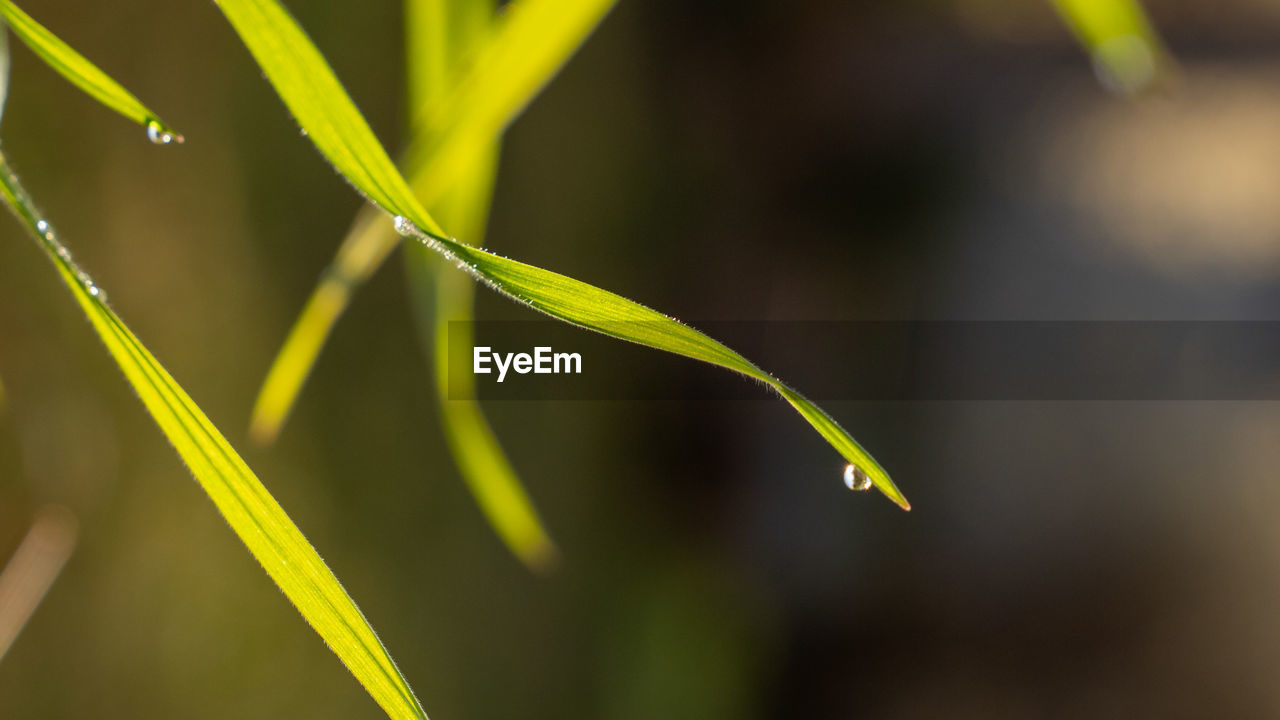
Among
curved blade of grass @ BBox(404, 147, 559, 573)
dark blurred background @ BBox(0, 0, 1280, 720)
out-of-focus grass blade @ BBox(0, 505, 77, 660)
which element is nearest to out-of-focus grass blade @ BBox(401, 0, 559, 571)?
curved blade of grass @ BBox(404, 147, 559, 573)

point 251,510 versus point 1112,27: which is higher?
point 1112,27

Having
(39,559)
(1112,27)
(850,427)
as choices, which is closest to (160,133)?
(1112,27)

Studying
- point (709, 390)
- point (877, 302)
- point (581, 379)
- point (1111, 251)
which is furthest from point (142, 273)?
point (1111, 251)

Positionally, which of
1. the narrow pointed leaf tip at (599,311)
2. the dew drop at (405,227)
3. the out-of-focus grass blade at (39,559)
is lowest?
the out-of-focus grass blade at (39,559)

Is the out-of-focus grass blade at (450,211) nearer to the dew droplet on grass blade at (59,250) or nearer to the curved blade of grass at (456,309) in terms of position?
the curved blade of grass at (456,309)

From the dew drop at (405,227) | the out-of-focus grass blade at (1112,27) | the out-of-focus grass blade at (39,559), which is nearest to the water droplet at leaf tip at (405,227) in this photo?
the dew drop at (405,227)

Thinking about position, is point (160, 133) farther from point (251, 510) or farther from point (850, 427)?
point (850, 427)

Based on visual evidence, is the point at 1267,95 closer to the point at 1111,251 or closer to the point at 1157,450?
the point at 1111,251
